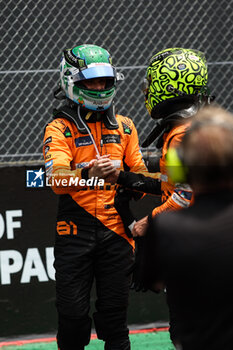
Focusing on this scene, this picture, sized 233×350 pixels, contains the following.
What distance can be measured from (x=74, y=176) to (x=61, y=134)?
272 millimetres

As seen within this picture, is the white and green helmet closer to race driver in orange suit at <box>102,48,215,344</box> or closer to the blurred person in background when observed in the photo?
race driver in orange suit at <box>102,48,215,344</box>

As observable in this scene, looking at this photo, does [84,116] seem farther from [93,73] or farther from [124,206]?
[124,206]

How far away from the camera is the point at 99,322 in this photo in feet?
11.1

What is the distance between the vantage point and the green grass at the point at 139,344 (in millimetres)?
4305

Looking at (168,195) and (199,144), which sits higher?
(199,144)

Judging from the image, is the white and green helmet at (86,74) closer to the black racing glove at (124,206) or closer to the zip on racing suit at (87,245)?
the zip on racing suit at (87,245)

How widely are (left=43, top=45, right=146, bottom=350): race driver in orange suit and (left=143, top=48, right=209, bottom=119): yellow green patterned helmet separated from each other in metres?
0.37

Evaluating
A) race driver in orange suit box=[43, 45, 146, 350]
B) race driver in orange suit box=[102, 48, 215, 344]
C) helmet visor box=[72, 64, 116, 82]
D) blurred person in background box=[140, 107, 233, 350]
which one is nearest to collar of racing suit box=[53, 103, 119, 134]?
race driver in orange suit box=[43, 45, 146, 350]

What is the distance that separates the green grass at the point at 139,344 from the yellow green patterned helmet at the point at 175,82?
1945 millimetres

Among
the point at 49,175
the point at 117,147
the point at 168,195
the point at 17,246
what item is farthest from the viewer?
the point at 17,246

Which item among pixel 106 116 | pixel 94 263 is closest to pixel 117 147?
pixel 106 116

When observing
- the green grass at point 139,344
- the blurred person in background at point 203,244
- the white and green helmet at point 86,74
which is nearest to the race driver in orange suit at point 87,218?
the white and green helmet at point 86,74

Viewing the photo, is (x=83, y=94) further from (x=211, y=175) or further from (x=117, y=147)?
(x=211, y=175)

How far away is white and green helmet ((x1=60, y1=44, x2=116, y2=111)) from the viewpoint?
333 cm
